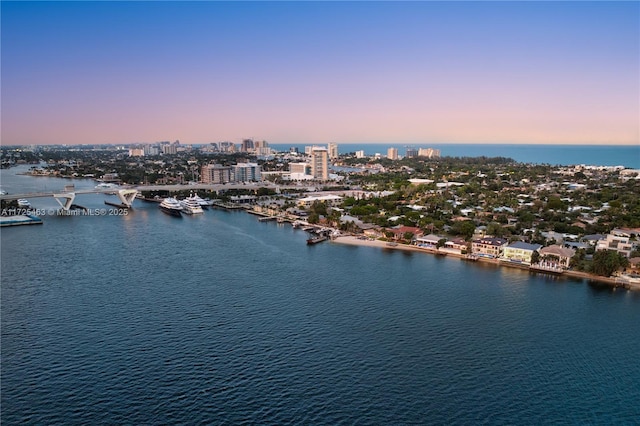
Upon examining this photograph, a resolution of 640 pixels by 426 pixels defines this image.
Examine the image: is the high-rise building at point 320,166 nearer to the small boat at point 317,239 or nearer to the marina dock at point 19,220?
the small boat at point 317,239

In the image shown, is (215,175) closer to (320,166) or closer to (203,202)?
(320,166)

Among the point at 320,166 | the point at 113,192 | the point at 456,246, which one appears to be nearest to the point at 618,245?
the point at 456,246

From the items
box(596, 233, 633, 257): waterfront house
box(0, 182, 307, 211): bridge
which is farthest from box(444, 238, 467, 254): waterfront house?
box(0, 182, 307, 211): bridge

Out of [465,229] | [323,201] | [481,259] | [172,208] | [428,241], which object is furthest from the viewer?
[323,201]

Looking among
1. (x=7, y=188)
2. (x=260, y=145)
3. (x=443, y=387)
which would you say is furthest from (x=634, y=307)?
(x=260, y=145)

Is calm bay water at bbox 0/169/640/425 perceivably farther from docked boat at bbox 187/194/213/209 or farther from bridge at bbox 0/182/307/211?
docked boat at bbox 187/194/213/209

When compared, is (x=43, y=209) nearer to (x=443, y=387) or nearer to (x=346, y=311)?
(x=346, y=311)
